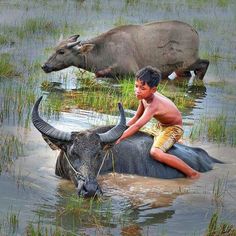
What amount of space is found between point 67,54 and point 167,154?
19.1 feet

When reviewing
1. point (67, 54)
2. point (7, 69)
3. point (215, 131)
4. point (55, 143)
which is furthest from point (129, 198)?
point (67, 54)

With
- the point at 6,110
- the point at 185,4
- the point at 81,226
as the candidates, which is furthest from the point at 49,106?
the point at 185,4

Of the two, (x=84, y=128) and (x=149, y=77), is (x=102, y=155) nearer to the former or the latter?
(x=149, y=77)

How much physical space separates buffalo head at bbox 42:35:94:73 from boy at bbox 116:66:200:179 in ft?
17.5

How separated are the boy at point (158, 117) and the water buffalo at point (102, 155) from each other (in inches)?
4.3

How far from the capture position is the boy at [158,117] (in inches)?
291

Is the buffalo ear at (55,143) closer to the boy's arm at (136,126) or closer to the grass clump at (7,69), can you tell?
the boy's arm at (136,126)

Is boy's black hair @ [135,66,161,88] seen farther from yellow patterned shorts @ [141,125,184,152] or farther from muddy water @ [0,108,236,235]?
muddy water @ [0,108,236,235]

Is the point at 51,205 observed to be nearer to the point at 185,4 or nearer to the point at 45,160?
the point at 45,160

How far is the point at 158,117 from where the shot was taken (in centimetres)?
771

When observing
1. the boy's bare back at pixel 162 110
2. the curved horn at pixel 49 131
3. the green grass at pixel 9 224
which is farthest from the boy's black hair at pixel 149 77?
the green grass at pixel 9 224

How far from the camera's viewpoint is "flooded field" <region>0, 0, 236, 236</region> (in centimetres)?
590

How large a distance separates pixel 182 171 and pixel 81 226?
213 centimetres

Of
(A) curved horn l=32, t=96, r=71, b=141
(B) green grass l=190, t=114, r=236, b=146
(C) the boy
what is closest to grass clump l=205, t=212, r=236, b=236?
(A) curved horn l=32, t=96, r=71, b=141
